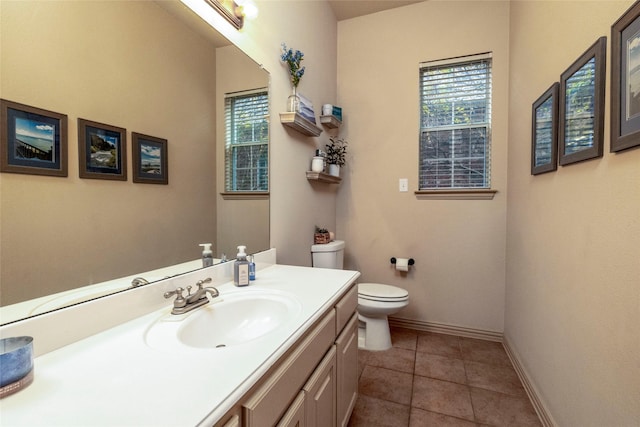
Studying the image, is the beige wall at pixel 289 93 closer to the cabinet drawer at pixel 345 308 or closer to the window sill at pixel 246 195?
the window sill at pixel 246 195

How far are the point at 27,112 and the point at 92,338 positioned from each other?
1.96 ft

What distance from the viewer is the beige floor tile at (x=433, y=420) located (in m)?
1.50

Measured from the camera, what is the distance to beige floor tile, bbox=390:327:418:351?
91.1 inches

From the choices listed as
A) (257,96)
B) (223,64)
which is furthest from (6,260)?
(257,96)

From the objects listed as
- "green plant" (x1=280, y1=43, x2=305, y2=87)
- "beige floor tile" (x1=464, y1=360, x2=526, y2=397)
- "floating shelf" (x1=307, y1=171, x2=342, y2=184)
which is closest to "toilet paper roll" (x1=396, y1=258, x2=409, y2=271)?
"beige floor tile" (x1=464, y1=360, x2=526, y2=397)

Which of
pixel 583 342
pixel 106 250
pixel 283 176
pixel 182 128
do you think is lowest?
pixel 583 342

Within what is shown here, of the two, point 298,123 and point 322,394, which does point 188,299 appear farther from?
point 298,123

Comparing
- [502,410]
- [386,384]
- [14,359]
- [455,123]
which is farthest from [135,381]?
[455,123]

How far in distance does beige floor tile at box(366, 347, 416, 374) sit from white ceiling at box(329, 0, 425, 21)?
2.94m

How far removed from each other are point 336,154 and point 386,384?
71.8 inches

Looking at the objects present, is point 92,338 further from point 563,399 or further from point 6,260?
point 563,399

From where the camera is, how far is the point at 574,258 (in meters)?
1.21

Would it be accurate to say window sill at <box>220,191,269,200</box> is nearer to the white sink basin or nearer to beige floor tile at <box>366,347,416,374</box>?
the white sink basin

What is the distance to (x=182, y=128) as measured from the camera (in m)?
1.15
